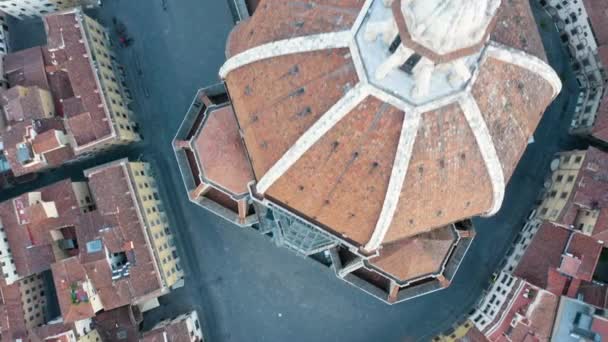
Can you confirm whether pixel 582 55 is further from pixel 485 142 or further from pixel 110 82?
pixel 110 82

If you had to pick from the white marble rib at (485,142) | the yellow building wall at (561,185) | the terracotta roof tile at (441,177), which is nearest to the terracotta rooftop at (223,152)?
the terracotta roof tile at (441,177)

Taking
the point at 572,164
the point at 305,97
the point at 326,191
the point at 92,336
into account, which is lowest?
the point at 92,336

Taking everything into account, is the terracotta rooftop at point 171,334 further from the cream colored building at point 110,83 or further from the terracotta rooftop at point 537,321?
the terracotta rooftop at point 537,321

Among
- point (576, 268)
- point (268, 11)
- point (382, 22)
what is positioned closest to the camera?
point (382, 22)

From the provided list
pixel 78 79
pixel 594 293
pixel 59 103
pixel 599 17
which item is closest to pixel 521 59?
pixel 599 17

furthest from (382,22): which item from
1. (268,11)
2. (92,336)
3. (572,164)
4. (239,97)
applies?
(92,336)

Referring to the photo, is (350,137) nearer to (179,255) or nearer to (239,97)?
(239,97)

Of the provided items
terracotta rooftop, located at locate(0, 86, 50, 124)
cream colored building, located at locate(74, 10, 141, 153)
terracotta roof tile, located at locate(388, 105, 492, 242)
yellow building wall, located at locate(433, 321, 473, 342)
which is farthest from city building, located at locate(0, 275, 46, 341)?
yellow building wall, located at locate(433, 321, 473, 342)
